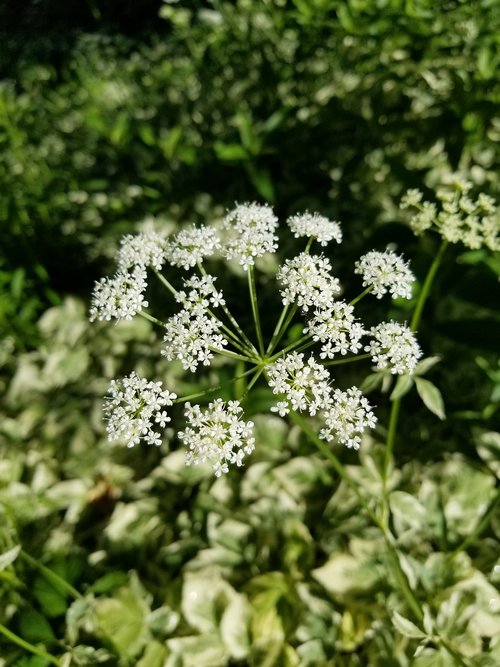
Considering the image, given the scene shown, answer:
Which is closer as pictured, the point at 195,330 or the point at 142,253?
the point at 195,330

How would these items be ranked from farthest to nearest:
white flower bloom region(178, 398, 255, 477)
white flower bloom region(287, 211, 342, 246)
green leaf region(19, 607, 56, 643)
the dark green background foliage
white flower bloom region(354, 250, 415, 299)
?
the dark green background foliage, green leaf region(19, 607, 56, 643), white flower bloom region(287, 211, 342, 246), white flower bloom region(354, 250, 415, 299), white flower bloom region(178, 398, 255, 477)

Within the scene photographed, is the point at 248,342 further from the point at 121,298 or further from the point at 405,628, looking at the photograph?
the point at 405,628

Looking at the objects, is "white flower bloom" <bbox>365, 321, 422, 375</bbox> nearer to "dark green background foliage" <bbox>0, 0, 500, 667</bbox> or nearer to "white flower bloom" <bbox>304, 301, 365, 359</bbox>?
"white flower bloom" <bbox>304, 301, 365, 359</bbox>

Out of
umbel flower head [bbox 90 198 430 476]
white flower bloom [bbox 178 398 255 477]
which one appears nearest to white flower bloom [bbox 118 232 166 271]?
umbel flower head [bbox 90 198 430 476]

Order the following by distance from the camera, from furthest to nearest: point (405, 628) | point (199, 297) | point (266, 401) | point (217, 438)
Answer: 1. point (266, 401)
2. point (405, 628)
3. point (199, 297)
4. point (217, 438)

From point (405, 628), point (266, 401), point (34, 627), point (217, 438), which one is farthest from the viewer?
point (266, 401)

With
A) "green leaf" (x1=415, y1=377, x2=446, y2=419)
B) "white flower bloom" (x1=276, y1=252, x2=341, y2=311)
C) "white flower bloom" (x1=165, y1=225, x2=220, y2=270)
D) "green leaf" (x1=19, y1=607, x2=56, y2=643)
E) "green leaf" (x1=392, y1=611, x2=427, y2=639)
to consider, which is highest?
"white flower bloom" (x1=165, y1=225, x2=220, y2=270)

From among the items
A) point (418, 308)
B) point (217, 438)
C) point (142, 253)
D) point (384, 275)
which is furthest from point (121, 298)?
point (418, 308)
